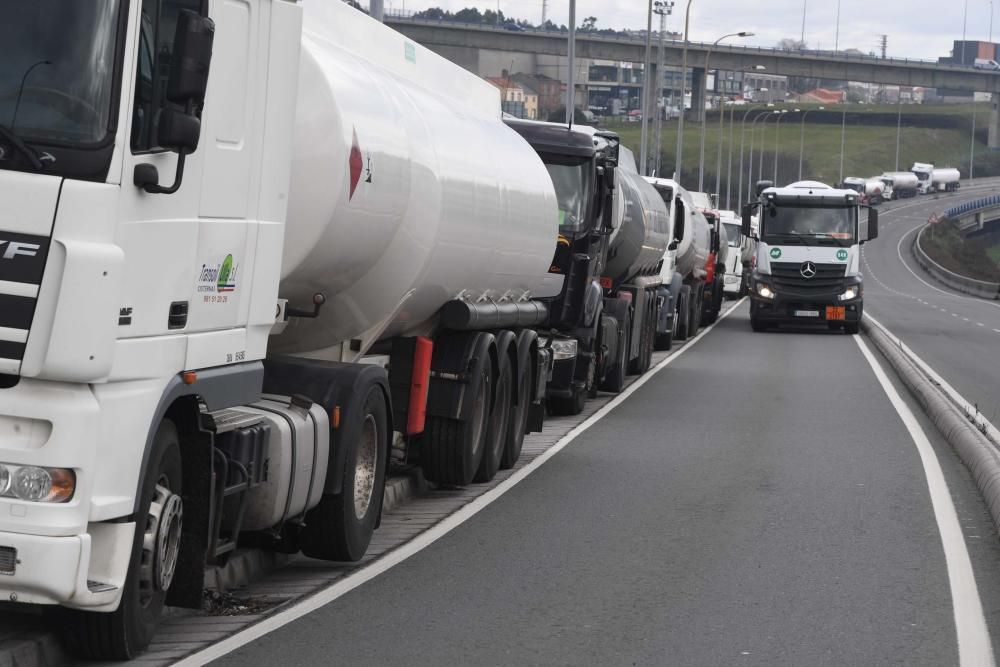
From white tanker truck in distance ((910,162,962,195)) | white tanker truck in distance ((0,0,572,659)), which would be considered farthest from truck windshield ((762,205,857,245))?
white tanker truck in distance ((910,162,962,195))

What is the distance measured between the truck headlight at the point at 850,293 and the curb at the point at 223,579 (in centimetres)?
3020

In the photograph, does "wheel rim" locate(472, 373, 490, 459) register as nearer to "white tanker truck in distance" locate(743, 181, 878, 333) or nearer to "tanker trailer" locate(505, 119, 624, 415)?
"tanker trailer" locate(505, 119, 624, 415)

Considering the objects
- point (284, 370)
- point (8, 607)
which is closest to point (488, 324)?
point (284, 370)

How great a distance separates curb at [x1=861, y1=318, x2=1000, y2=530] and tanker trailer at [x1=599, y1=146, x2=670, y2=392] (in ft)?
13.1

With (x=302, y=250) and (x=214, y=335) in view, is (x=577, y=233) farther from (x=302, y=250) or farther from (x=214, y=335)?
(x=214, y=335)

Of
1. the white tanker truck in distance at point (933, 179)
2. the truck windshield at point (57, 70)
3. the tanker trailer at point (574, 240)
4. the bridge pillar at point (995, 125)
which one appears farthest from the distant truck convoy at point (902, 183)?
the truck windshield at point (57, 70)

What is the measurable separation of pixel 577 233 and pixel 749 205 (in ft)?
64.7

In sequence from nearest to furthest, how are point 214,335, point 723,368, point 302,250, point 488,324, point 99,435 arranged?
1. point 99,435
2. point 214,335
3. point 302,250
4. point 488,324
5. point 723,368

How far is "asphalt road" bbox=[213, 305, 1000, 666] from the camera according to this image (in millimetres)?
7699

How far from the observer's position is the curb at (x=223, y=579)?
6.64 meters

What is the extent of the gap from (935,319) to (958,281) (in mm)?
40489

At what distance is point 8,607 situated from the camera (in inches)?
269

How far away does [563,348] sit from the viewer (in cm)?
1866

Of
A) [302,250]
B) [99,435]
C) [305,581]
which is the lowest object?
[305,581]
